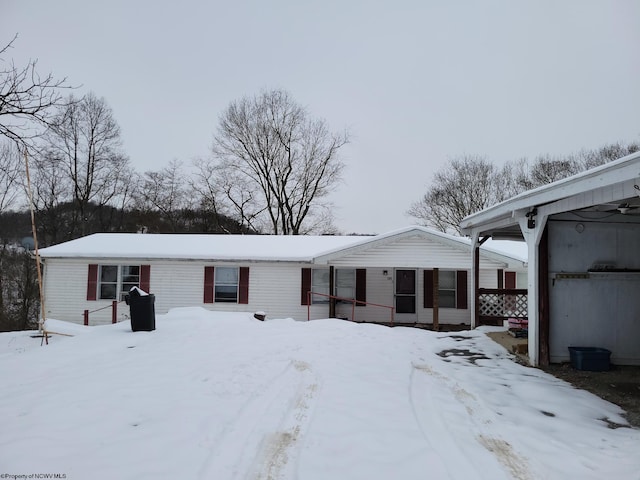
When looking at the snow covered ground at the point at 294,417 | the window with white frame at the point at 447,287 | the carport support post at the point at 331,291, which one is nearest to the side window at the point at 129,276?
the carport support post at the point at 331,291

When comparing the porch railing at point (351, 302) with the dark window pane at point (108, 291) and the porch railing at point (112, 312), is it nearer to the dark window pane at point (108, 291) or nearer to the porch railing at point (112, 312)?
the porch railing at point (112, 312)

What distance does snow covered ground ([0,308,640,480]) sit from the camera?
3.21 m

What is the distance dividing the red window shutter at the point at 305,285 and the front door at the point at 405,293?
3.52 meters

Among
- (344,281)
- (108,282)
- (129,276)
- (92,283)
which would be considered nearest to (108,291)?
(108,282)

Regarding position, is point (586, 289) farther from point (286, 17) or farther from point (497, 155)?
point (497, 155)

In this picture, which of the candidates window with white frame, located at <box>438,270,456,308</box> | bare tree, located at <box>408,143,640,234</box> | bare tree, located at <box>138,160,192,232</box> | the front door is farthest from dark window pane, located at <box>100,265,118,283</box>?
bare tree, located at <box>408,143,640,234</box>

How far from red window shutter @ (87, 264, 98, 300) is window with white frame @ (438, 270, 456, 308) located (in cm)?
1372

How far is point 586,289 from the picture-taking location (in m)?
7.45

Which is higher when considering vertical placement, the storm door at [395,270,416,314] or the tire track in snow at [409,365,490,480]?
the storm door at [395,270,416,314]

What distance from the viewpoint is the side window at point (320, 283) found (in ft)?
52.1

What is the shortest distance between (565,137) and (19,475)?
34790 mm

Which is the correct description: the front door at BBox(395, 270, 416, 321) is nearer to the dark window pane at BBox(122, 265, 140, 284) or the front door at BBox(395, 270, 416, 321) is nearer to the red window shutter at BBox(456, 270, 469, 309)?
the red window shutter at BBox(456, 270, 469, 309)

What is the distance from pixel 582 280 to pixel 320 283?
32.5 feet

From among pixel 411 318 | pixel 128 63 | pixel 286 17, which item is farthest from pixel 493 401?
pixel 286 17
